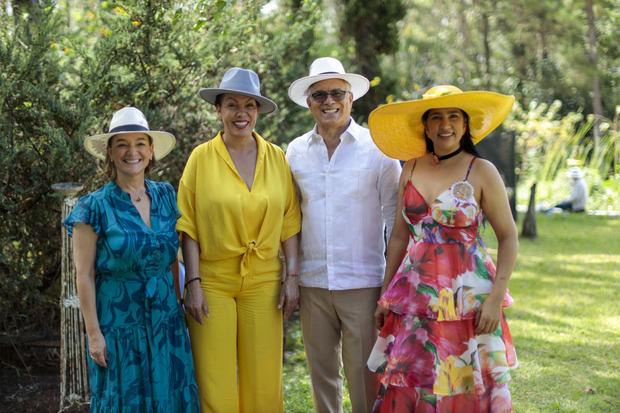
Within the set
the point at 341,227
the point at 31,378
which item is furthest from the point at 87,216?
the point at 31,378

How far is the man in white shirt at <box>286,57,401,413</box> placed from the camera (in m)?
3.34

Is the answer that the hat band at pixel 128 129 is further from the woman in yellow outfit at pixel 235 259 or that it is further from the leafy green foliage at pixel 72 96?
the leafy green foliage at pixel 72 96

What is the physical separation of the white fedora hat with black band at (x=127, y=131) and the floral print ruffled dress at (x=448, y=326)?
4.70 ft

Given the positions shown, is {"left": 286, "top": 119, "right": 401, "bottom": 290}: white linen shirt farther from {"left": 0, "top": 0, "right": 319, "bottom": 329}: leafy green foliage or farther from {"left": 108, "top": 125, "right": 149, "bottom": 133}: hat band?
{"left": 0, "top": 0, "right": 319, "bottom": 329}: leafy green foliage

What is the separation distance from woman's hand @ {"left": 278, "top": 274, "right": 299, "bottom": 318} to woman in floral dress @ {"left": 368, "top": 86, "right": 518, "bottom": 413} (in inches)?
21.3

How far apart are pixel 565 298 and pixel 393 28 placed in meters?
4.46

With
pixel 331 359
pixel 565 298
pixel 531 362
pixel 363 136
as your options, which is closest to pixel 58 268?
pixel 331 359

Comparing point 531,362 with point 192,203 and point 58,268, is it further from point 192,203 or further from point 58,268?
point 58,268

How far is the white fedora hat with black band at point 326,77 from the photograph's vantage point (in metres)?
3.38

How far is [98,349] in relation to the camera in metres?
2.89

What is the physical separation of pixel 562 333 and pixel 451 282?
366cm

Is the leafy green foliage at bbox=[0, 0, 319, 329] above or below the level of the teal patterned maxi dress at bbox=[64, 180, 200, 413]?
above

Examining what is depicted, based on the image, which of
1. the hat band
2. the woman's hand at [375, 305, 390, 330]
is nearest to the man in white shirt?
the woman's hand at [375, 305, 390, 330]

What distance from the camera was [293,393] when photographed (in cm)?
471
